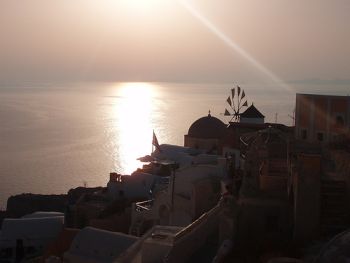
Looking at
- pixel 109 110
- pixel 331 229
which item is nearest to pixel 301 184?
pixel 331 229

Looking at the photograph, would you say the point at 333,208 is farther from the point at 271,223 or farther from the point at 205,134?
the point at 205,134

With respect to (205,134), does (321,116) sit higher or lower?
higher

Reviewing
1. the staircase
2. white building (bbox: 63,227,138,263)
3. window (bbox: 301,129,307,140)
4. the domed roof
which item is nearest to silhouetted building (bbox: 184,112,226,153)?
the domed roof

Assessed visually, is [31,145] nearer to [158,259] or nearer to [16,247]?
[16,247]

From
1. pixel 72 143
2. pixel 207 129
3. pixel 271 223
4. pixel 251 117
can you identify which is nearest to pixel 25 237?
pixel 271 223

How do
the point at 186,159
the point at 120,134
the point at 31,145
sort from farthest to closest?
the point at 120,134, the point at 31,145, the point at 186,159

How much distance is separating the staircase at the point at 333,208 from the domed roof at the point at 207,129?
2174 centimetres

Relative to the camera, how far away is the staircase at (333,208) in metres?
11.2

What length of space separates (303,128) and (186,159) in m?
6.35

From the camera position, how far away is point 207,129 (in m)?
33.9

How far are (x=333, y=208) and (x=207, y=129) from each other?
74.2ft

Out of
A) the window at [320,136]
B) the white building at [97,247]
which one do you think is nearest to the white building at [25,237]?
the white building at [97,247]

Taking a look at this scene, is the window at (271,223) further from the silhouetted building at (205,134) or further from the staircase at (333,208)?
the silhouetted building at (205,134)

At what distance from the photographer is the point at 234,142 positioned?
25812mm
